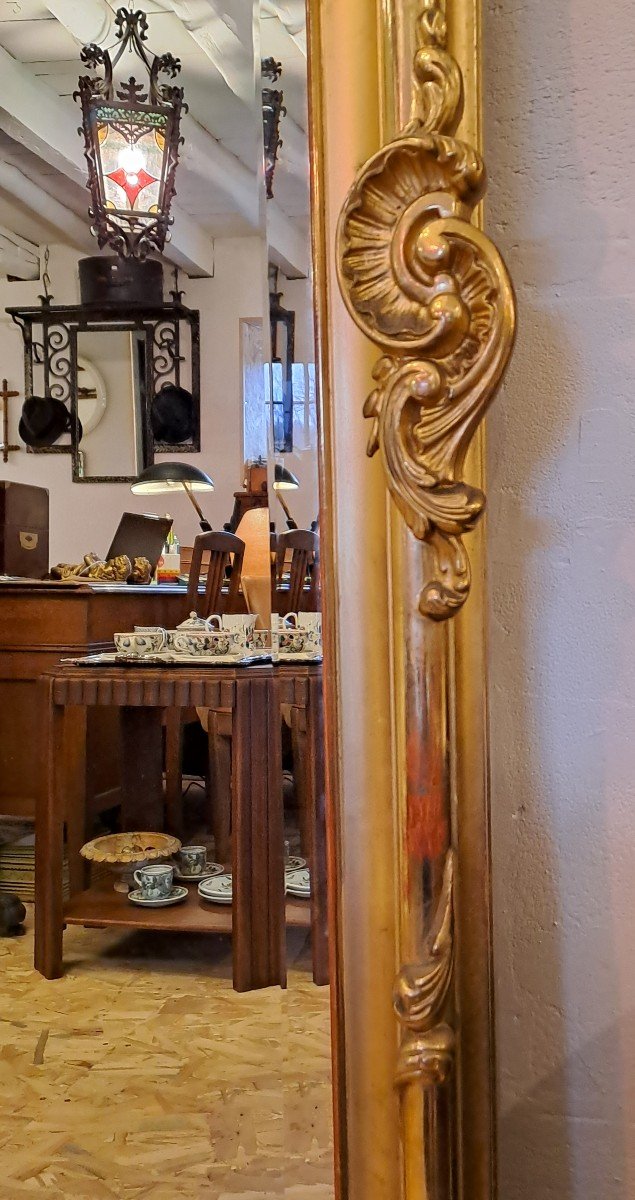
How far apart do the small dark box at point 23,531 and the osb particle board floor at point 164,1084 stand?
3.21ft

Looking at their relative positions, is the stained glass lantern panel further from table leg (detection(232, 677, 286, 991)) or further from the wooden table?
table leg (detection(232, 677, 286, 991))

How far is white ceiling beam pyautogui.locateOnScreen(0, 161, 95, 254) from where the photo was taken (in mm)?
3113

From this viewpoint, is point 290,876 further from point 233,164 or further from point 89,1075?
A: point 233,164

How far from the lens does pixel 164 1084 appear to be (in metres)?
0.98

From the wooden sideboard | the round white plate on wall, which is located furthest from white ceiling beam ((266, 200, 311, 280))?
the round white plate on wall

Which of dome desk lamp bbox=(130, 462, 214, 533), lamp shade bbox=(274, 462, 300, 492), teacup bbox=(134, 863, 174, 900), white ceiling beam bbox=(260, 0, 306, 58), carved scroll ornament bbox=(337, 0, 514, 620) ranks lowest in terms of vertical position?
teacup bbox=(134, 863, 174, 900)

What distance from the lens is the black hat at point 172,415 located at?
345 cm

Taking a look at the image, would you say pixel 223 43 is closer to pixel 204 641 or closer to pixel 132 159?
pixel 204 641

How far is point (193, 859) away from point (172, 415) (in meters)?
2.44

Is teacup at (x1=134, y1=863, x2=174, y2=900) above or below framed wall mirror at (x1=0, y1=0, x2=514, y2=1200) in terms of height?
below

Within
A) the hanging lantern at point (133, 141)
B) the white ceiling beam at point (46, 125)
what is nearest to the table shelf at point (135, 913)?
the hanging lantern at point (133, 141)

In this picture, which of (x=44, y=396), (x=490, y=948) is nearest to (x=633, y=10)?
(x=490, y=948)

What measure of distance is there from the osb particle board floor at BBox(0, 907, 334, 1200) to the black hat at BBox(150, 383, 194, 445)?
241cm

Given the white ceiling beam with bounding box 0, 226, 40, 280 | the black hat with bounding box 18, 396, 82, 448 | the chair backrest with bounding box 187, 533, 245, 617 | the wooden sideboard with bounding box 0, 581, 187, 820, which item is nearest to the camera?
the chair backrest with bounding box 187, 533, 245, 617
